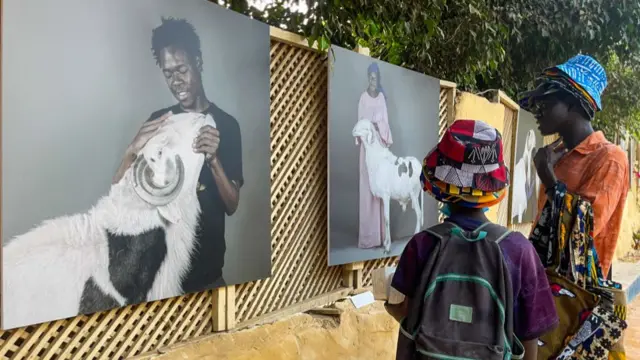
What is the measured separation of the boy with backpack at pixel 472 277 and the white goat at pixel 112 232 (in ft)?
4.93

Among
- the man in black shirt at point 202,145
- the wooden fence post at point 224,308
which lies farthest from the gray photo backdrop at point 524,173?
the man in black shirt at point 202,145

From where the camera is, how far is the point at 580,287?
2260mm

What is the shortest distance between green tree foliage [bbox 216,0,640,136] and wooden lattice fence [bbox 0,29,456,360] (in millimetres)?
357

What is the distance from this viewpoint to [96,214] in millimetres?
2516

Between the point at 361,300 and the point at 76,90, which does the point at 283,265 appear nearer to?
the point at 361,300

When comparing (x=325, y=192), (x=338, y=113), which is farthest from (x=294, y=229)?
(x=338, y=113)

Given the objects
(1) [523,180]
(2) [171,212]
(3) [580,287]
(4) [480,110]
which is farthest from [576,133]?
(1) [523,180]

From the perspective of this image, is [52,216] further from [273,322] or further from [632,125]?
[632,125]

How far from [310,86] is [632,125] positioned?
10.8 metres

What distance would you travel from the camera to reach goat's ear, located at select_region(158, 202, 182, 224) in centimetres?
287

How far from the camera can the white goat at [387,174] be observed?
4660 millimetres

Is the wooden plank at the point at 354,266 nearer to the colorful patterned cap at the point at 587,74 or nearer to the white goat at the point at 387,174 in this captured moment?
the white goat at the point at 387,174

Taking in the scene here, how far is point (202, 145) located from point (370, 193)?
1978 millimetres

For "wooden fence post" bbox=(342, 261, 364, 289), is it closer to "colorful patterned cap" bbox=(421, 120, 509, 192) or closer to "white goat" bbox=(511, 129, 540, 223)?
"colorful patterned cap" bbox=(421, 120, 509, 192)
